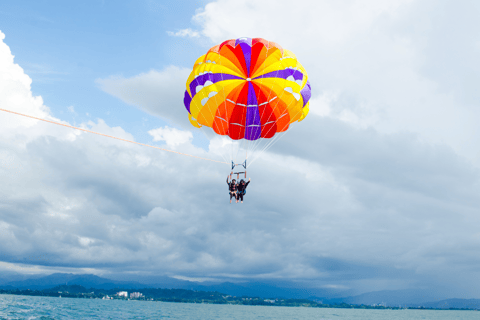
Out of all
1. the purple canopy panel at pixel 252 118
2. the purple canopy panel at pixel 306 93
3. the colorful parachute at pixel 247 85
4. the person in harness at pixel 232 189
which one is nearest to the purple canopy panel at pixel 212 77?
the colorful parachute at pixel 247 85

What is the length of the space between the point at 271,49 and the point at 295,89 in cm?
282

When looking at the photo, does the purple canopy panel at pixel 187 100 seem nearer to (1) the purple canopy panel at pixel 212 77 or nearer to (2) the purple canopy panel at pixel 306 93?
(1) the purple canopy panel at pixel 212 77

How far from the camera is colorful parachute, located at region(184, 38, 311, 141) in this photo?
2286cm

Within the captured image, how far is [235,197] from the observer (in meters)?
21.6

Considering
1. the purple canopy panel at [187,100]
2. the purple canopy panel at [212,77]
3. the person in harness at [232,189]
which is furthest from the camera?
the purple canopy panel at [187,100]

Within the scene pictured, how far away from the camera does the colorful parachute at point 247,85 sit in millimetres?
22859

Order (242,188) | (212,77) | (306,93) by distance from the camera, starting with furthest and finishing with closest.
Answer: (306,93), (212,77), (242,188)

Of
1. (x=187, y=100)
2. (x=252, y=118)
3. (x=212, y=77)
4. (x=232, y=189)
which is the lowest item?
(x=232, y=189)

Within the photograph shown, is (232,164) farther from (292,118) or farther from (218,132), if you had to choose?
(292,118)

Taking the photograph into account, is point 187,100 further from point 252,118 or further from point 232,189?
point 232,189

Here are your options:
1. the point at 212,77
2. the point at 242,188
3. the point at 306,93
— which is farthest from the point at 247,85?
the point at 242,188

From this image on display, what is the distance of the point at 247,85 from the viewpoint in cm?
2358

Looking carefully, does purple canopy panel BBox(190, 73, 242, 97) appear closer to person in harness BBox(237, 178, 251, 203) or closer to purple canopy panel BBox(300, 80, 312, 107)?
purple canopy panel BBox(300, 80, 312, 107)

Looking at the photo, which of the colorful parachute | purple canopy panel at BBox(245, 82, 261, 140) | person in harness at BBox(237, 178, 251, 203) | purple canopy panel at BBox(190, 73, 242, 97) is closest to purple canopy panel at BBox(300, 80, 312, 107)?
the colorful parachute
